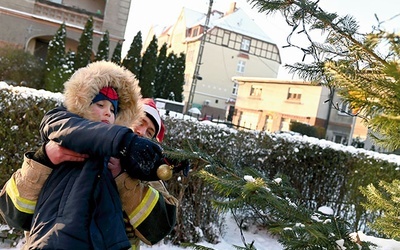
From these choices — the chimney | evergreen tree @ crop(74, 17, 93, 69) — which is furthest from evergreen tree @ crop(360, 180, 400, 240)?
the chimney

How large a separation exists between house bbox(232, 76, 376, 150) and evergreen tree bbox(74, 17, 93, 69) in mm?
12087

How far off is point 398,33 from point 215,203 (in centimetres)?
93

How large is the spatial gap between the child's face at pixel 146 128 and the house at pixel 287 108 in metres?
24.2

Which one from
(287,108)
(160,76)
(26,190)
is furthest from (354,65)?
(287,108)

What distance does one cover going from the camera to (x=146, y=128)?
2.09 m

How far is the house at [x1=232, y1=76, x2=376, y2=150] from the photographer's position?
95.5 feet

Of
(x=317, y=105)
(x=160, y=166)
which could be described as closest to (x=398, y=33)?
(x=160, y=166)

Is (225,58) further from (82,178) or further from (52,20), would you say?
(82,178)

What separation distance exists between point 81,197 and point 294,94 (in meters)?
31.3

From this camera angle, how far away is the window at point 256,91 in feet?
114

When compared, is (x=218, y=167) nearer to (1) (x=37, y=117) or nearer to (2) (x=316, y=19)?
(2) (x=316, y=19)

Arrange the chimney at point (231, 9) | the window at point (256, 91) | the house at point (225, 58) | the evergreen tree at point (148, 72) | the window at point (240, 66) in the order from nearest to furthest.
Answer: the evergreen tree at point (148, 72) < the window at point (256, 91) < the house at point (225, 58) < the window at point (240, 66) < the chimney at point (231, 9)

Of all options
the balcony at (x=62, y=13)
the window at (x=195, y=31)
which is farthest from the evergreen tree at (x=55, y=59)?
the window at (x=195, y=31)

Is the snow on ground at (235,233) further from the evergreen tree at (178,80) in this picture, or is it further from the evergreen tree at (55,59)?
the evergreen tree at (178,80)
